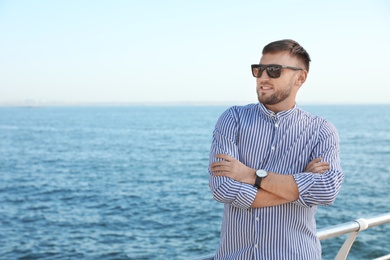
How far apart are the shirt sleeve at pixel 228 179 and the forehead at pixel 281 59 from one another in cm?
31

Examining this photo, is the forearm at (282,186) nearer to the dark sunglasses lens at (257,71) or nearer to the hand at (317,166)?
the hand at (317,166)

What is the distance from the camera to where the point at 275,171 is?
2168mm

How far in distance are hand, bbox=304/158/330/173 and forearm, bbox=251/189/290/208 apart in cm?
20

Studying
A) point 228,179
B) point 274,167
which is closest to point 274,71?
point 274,167

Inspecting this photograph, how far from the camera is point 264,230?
6.75 ft

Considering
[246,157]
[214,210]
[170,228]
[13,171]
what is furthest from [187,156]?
[246,157]

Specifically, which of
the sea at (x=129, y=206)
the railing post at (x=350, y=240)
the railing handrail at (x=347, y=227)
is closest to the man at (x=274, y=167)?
the railing handrail at (x=347, y=227)

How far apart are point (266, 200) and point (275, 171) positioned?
0.17m

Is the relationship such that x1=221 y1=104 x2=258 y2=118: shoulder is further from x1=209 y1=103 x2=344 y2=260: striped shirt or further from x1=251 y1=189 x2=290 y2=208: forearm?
x1=251 y1=189 x2=290 y2=208: forearm

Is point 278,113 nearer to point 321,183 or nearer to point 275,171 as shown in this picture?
point 275,171

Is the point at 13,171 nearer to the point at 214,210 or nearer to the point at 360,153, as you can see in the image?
the point at 214,210

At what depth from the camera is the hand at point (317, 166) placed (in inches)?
83.0

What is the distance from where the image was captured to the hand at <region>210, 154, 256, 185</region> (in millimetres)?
2100

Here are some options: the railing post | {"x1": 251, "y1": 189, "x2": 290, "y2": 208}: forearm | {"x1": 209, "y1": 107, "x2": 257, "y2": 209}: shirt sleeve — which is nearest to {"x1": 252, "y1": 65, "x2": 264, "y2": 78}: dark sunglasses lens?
{"x1": 209, "y1": 107, "x2": 257, "y2": 209}: shirt sleeve
